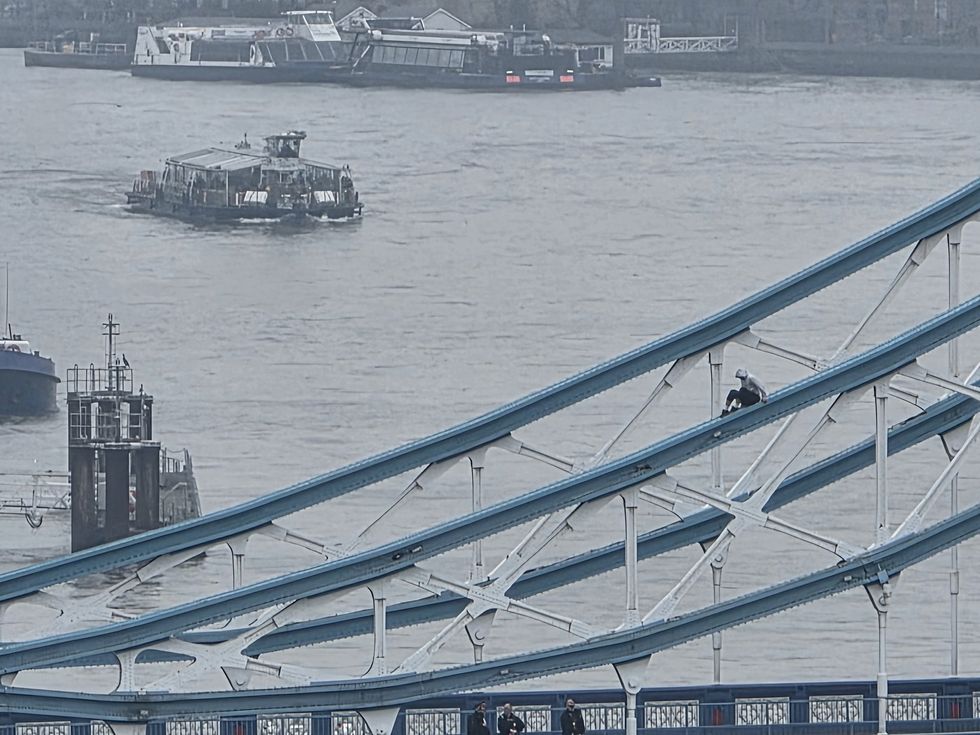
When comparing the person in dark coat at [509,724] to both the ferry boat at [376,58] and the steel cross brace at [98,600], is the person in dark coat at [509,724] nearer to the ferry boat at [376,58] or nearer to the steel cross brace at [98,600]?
the steel cross brace at [98,600]

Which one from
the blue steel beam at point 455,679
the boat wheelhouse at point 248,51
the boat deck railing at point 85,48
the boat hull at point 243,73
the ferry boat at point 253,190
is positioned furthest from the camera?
the boat deck railing at point 85,48

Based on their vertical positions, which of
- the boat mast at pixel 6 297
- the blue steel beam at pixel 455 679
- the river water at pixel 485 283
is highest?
the blue steel beam at pixel 455 679

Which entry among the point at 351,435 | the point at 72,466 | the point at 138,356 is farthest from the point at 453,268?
the point at 72,466

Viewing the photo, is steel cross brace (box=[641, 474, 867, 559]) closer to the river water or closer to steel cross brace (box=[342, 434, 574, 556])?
steel cross brace (box=[342, 434, 574, 556])

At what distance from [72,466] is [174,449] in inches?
247

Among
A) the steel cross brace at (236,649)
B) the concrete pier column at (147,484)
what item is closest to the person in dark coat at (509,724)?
the steel cross brace at (236,649)

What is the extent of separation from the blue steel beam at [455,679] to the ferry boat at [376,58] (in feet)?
291

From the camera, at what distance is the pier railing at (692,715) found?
61.6ft

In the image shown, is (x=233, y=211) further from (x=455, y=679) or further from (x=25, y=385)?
(x=455, y=679)

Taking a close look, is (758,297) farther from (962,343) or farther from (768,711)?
(962,343)

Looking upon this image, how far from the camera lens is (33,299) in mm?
59719

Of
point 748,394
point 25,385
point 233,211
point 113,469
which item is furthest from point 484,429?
point 233,211

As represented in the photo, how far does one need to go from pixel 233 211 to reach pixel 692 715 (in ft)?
183

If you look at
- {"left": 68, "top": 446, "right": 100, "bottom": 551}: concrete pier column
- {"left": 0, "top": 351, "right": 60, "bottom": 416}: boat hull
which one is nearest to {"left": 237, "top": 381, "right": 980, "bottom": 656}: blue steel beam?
{"left": 68, "top": 446, "right": 100, "bottom": 551}: concrete pier column
